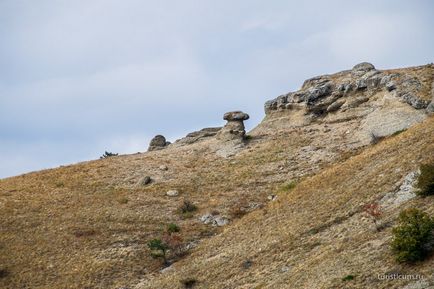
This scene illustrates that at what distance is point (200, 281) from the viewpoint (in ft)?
120

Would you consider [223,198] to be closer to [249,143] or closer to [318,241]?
[249,143]

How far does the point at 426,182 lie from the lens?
1254 inches

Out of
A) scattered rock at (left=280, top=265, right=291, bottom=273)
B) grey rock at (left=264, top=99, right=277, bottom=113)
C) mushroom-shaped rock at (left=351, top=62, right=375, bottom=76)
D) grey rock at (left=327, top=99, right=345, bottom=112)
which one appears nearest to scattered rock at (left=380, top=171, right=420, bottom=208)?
scattered rock at (left=280, top=265, right=291, bottom=273)

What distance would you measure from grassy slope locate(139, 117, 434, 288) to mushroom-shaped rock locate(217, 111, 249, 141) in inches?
1008

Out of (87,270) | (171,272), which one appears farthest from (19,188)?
(171,272)

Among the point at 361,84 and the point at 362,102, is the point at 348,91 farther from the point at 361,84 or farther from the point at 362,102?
the point at 362,102

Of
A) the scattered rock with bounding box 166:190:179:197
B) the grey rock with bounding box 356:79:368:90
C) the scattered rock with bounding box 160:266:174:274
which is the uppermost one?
the grey rock with bounding box 356:79:368:90

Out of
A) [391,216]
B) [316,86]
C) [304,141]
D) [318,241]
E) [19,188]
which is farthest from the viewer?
[316,86]

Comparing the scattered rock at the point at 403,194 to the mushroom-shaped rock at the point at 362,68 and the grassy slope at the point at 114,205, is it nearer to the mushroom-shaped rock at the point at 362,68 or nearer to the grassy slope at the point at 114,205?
the grassy slope at the point at 114,205

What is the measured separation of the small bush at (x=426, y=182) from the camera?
3178cm

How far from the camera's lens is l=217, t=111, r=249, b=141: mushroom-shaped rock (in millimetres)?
73625

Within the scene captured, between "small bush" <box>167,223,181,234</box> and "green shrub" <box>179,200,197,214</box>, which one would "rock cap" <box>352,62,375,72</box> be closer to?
"green shrub" <box>179,200,197,214</box>

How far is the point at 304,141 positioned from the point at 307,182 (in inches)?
738

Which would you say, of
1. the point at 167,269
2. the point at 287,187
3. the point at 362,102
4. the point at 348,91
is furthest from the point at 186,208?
the point at 348,91
